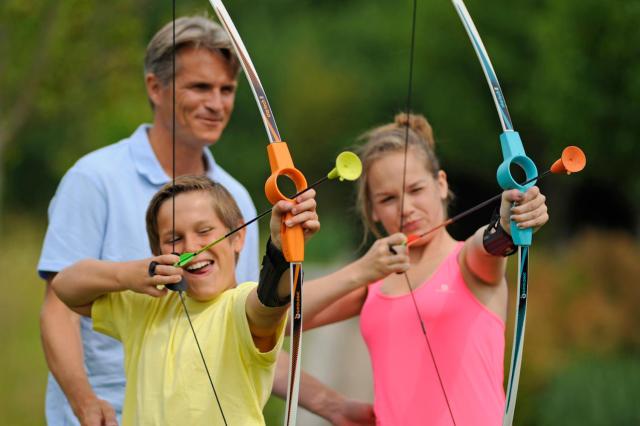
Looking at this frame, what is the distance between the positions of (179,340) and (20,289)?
767 centimetres

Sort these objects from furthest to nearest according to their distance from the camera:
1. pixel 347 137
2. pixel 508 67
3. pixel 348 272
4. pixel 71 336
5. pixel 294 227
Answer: pixel 347 137 → pixel 508 67 → pixel 71 336 → pixel 348 272 → pixel 294 227

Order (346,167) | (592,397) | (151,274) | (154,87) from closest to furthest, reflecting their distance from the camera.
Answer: (346,167), (151,274), (154,87), (592,397)

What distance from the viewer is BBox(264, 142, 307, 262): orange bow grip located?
296 cm

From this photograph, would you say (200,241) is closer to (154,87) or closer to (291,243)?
(291,243)

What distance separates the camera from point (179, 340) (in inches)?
135

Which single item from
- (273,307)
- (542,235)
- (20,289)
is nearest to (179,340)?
(273,307)

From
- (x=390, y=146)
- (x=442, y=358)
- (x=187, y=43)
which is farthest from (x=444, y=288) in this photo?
(x=187, y=43)

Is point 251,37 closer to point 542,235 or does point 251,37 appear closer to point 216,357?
point 542,235

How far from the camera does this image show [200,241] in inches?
135

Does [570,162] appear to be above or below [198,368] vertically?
above

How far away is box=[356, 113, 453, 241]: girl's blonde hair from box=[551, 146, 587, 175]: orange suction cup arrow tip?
0.86 metres

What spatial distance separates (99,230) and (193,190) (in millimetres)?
618

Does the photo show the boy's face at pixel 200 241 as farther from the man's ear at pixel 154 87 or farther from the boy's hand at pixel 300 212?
the man's ear at pixel 154 87

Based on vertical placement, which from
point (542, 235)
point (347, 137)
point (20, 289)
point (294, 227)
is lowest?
point (294, 227)
